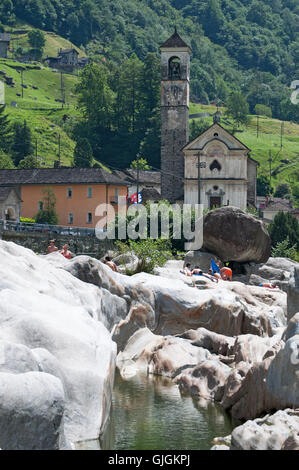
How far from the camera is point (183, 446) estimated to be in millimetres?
16734

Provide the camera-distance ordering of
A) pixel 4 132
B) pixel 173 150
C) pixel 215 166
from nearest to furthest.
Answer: pixel 215 166 → pixel 173 150 → pixel 4 132

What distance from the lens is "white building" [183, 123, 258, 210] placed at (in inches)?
3051

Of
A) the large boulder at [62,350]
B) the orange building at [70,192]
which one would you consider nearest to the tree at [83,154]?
the orange building at [70,192]

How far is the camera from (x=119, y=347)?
81.6 ft

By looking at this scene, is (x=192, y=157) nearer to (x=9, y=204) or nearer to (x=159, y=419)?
(x=9, y=204)

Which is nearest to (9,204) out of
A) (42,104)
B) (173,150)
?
(173,150)

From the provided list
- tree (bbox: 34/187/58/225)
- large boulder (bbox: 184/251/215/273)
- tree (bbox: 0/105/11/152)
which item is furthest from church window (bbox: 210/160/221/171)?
tree (bbox: 0/105/11/152)

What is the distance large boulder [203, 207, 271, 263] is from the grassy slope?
9268 centimetres

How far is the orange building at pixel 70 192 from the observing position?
74.2 meters

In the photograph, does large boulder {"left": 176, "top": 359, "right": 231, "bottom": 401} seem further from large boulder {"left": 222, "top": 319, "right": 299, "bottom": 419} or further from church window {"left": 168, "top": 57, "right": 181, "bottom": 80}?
church window {"left": 168, "top": 57, "right": 181, "bottom": 80}

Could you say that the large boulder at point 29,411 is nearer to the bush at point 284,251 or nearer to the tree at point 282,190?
the bush at point 284,251

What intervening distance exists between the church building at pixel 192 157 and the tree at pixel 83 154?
116 ft

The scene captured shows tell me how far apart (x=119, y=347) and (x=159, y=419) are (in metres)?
6.09

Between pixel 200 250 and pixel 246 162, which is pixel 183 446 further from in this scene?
pixel 246 162
